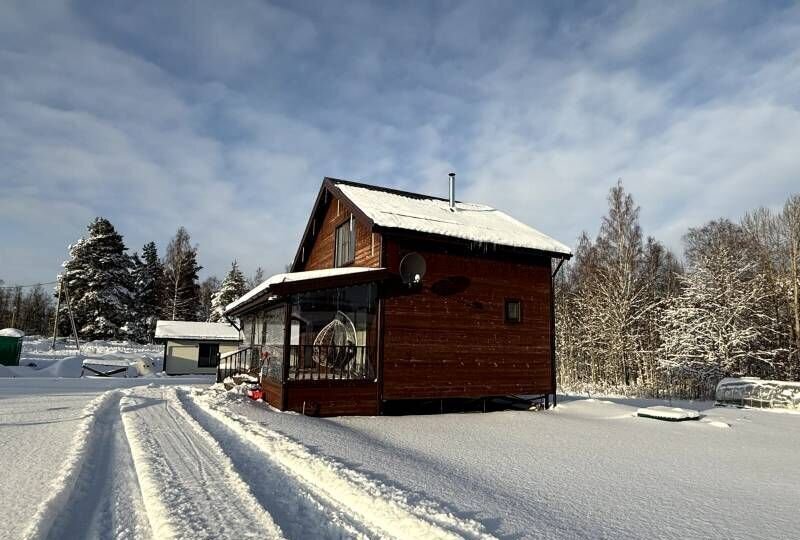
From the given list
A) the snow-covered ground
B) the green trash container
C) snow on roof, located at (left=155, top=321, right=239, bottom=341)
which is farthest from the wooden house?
the green trash container

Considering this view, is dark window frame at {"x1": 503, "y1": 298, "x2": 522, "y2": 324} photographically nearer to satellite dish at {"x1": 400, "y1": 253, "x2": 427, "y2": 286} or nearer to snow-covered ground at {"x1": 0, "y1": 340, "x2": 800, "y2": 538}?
satellite dish at {"x1": 400, "y1": 253, "x2": 427, "y2": 286}

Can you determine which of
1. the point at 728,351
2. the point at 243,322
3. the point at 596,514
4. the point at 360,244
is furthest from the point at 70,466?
the point at 728,351

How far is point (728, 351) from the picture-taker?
1836cm

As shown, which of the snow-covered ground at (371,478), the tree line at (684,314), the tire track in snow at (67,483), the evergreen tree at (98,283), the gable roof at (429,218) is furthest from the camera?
the evergreen tree at (98,283)

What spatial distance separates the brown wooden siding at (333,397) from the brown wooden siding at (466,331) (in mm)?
433

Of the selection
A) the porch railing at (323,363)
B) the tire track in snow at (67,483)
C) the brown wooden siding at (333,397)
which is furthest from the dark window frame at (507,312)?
the tire track in snow at (67,483)

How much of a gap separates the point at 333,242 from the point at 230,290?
97.8ft

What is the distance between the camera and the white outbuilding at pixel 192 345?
2703cm

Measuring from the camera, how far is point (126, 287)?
137 feet

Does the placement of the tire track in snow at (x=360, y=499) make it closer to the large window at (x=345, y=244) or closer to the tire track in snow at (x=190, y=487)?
the tire track in snow at (x=190, y=487)

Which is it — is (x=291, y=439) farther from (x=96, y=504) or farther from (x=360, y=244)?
(x=360, y=244)

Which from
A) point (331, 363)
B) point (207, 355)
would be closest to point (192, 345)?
point (207, 355)

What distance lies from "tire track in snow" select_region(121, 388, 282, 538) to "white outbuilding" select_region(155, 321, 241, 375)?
20.9m

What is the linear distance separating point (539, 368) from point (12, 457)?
Result: 10630mm
